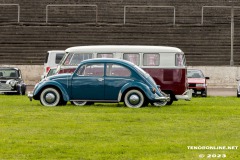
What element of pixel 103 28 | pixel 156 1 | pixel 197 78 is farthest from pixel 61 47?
pixel 197 78

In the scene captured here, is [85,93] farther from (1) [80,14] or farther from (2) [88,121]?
(1) [80,14]

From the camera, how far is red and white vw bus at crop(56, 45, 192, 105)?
30.3 metres

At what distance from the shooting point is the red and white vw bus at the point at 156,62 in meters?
30.3

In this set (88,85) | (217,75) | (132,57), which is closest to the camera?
(88,85)

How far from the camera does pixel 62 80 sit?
27.0 metres

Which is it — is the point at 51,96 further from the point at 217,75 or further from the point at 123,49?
the point at 217,75

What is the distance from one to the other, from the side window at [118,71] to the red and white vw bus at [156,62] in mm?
3096

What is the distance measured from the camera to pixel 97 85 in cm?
2688

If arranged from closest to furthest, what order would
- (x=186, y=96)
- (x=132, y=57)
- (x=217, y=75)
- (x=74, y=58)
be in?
(x=186, y=96)
(x=74, y=58)
(x=132, y=57)
(x=217, y=75)

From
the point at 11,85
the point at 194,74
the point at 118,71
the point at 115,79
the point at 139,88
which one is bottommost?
the point at 11,85

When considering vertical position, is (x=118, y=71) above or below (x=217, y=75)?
above

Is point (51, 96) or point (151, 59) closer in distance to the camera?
point (51, 96)

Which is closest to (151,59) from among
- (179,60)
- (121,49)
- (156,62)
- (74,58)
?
(156,62)

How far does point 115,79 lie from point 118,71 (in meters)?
0.34
